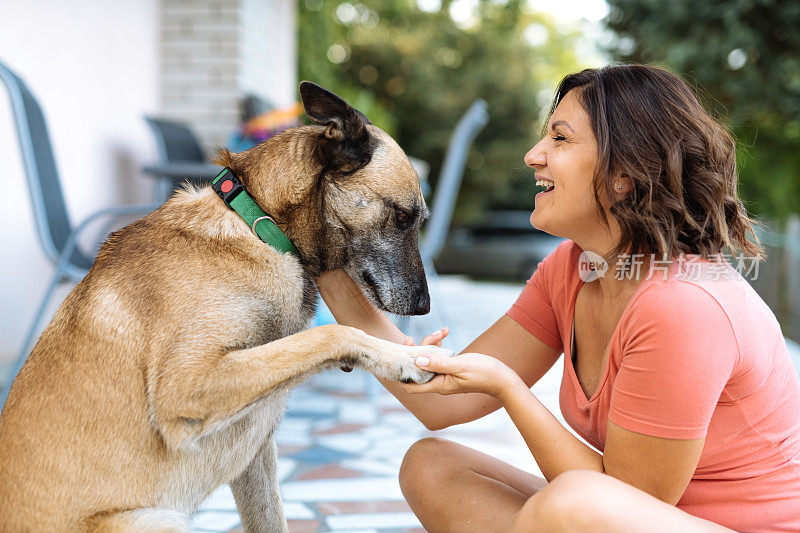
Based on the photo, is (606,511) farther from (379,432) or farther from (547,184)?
(379,432)

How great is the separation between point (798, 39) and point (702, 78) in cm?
121

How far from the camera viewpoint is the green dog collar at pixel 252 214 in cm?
159

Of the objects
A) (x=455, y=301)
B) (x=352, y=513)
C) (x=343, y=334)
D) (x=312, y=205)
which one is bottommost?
(x=455, y=301)

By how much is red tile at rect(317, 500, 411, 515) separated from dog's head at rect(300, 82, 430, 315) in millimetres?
855

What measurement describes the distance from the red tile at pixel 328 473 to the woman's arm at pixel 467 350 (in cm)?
92

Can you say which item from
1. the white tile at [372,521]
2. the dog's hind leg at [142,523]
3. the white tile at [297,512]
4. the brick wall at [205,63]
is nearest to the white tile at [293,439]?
the white tile at [297,512]

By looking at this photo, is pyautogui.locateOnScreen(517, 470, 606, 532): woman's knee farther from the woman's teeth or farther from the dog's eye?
the dog's eye

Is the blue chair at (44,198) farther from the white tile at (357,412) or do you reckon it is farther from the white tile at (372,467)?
the white tile at (357,412)

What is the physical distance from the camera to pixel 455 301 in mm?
7699

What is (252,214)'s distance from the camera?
1598mm

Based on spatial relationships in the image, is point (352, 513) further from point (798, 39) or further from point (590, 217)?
point (798, 39)

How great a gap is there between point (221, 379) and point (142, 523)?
313 millimetres

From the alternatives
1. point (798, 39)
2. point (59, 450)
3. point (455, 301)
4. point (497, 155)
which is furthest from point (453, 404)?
point (497, 155)

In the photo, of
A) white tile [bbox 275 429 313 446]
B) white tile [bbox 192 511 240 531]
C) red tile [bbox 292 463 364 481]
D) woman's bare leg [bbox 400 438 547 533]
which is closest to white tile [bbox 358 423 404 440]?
white tile [bbox 275 429 313 446]
